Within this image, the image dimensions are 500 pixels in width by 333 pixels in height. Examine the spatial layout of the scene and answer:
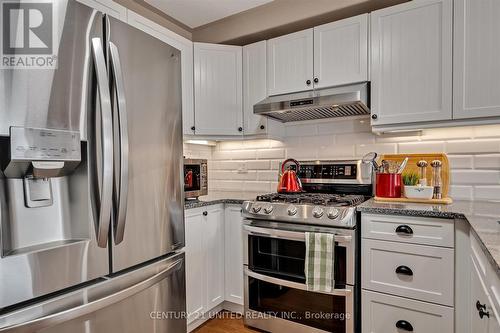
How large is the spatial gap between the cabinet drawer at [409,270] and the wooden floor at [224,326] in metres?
1.03

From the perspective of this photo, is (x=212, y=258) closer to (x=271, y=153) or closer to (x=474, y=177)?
(x=271, y=153)

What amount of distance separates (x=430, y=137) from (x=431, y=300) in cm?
114

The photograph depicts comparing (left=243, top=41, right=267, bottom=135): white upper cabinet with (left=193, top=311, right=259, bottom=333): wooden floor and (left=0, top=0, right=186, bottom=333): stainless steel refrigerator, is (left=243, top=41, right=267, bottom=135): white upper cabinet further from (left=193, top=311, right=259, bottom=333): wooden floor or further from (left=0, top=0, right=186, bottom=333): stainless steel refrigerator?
(left=193, top=311, right=259, bottom=333): wooden floor

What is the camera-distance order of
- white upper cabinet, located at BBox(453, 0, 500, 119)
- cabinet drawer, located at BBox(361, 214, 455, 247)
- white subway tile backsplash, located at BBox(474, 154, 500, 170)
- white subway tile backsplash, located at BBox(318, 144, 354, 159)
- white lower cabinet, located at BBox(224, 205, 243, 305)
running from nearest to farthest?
cabinet drawer, located at BBox(361, 214, 455, 247), white upper cabinet, located at BBox(453, 0, 500, 119), white subway tile backsplash, located at BBox(474, 154, 500, 170), white lower cabinet, located at BBox(224, 205, 243, 305), white subway tile backsplash, located at BBox(318, 144, 354, 159)

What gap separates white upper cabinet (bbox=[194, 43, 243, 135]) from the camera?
2443 millimetres

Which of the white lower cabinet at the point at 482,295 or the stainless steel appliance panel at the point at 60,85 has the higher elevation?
the stainless steel appliance panel at the point at 60,85

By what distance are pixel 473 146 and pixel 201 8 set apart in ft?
7.80

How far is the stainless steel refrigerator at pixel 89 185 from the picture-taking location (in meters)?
0.93

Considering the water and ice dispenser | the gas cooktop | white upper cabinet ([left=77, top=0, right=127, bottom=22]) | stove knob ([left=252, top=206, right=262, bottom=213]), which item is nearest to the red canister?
the gas cooktop

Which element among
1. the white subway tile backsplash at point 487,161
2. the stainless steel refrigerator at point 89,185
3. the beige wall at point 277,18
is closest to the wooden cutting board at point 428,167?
the white subway tile backsplash at point 487,161

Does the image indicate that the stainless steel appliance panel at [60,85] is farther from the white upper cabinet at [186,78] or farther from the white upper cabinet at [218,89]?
the white upper cabinet at [218,89]

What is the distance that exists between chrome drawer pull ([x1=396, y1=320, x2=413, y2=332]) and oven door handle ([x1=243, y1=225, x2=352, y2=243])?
20.9 inches

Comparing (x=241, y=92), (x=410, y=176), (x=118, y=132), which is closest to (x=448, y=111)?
(x=410, y=176)

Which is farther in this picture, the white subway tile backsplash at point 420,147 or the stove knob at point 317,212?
the white subway tile backsplash at point 420,147
